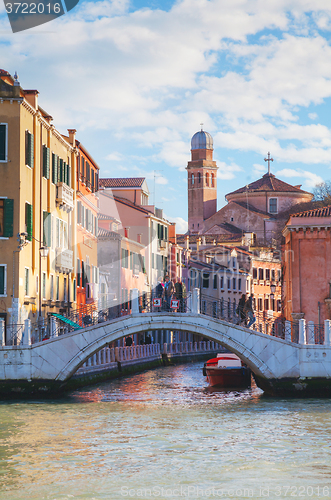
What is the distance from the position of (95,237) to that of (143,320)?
11.6 metres

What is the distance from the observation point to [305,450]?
50.7ft

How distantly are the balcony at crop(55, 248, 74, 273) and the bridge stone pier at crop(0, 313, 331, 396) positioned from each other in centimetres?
465

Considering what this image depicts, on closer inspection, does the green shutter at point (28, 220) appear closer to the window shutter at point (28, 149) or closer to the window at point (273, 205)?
the window shutter at point (28, 149)

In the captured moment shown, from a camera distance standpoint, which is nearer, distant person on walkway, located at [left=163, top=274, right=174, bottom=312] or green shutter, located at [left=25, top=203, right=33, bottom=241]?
green shutter, located at [left=25, top=203, right=33, bottom=241]

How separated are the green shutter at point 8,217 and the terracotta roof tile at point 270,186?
53.3 meters

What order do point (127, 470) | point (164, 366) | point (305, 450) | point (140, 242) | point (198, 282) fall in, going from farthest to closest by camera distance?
point (198, 282)
point (140, 242)
point (164, 366)
point (305, 450)
point (127, 470)

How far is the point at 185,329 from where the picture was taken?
934 inches

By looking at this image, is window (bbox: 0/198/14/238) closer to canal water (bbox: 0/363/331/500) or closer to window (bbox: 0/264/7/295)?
window (bbox: 0/264/7/295)

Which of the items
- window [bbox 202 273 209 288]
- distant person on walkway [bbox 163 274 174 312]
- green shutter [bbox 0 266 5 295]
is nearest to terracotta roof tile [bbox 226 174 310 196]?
window [bbox 202 273 209 288]

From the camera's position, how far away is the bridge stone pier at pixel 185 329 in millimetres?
22062

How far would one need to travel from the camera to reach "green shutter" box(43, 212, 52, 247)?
1006 inches

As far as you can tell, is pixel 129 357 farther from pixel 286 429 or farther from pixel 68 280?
pixel 286 429

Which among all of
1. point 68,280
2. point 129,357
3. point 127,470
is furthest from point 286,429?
point 129,357

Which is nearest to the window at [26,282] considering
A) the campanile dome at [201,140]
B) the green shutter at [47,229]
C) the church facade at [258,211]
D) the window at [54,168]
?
the green shutter at [47,229]
